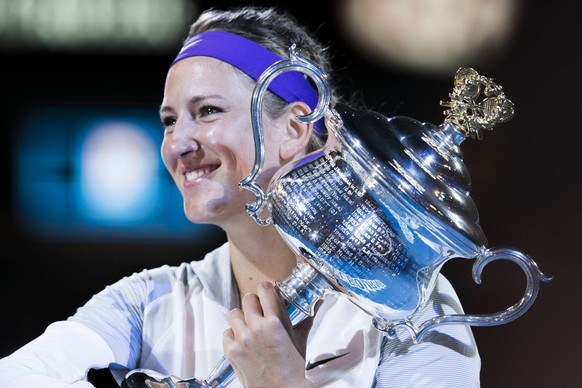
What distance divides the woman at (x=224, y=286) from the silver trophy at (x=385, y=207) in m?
0.10

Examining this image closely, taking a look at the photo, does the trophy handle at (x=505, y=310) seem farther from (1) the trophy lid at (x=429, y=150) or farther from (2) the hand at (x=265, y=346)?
(2) the hand at (x=265, y=346)

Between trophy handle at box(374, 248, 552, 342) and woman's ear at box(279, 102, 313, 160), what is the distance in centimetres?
33

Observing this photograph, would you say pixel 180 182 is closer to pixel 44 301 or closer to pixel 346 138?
pixel 346 138

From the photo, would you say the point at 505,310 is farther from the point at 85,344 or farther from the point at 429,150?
the point at 85,344

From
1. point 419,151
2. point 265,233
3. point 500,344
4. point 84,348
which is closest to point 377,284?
point 419,151

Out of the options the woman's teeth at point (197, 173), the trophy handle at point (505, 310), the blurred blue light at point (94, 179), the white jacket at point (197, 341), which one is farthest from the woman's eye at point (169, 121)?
the blurred blue light at point (94, 179)

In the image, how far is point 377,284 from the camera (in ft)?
3.02

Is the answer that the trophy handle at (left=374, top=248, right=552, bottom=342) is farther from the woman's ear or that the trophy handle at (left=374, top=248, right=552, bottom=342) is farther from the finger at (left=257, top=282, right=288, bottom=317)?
the woman's ear

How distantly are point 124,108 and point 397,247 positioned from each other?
3.85 ft

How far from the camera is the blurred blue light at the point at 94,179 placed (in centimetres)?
191

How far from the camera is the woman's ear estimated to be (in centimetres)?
120

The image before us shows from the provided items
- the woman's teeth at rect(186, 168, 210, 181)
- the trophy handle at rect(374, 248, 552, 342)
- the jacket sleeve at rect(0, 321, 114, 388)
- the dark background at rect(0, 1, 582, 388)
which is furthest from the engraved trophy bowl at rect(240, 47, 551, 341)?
the dark background at rect(0, 1, 582, 388)

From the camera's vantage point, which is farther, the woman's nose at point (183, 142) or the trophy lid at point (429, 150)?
the woman's nose at point (183, 142)

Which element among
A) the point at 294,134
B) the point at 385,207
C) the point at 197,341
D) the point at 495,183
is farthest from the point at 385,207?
the point at 495,183
